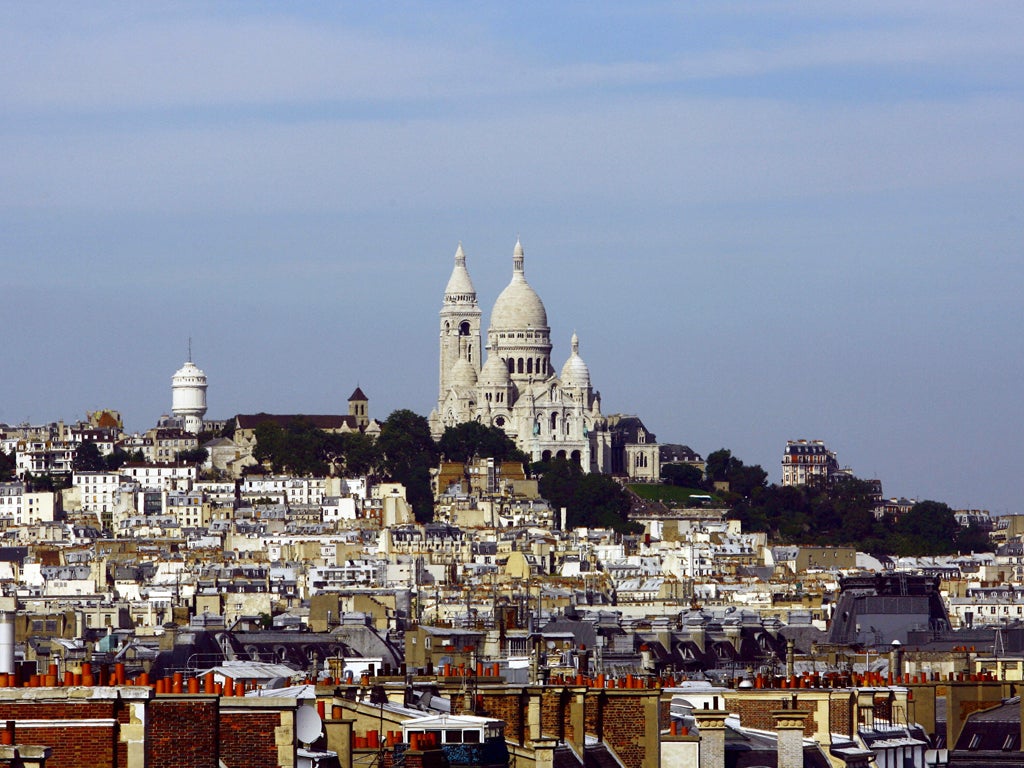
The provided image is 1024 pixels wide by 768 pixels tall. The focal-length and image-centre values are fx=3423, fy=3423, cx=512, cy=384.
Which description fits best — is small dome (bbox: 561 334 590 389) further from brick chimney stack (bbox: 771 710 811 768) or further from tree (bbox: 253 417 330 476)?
brick chimney stack (bbox: 771 710 811 768)

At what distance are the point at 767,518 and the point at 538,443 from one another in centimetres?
1828

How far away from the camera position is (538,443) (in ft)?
615

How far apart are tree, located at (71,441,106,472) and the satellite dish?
159585mm

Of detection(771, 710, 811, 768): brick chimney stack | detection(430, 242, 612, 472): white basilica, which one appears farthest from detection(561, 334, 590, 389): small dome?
detection(771, 710, 811, 768): brick chimney stack

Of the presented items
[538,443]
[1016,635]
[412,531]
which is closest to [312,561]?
[412,531]

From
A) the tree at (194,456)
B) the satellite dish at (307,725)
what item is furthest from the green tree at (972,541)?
the satellite dish at (307,725)

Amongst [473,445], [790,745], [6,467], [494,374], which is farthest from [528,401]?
[790,745]

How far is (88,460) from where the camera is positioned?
179 meters

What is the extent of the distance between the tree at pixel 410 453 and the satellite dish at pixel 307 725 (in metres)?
150

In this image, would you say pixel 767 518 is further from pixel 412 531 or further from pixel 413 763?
pixel 413 763

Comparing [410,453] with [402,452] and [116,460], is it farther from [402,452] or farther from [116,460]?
[116,460]

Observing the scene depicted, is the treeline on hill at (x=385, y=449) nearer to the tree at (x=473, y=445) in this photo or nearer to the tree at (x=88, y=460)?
the tree at (x=473, y=445)

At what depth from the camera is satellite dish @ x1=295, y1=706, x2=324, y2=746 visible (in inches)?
711

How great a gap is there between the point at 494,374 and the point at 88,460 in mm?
27092
